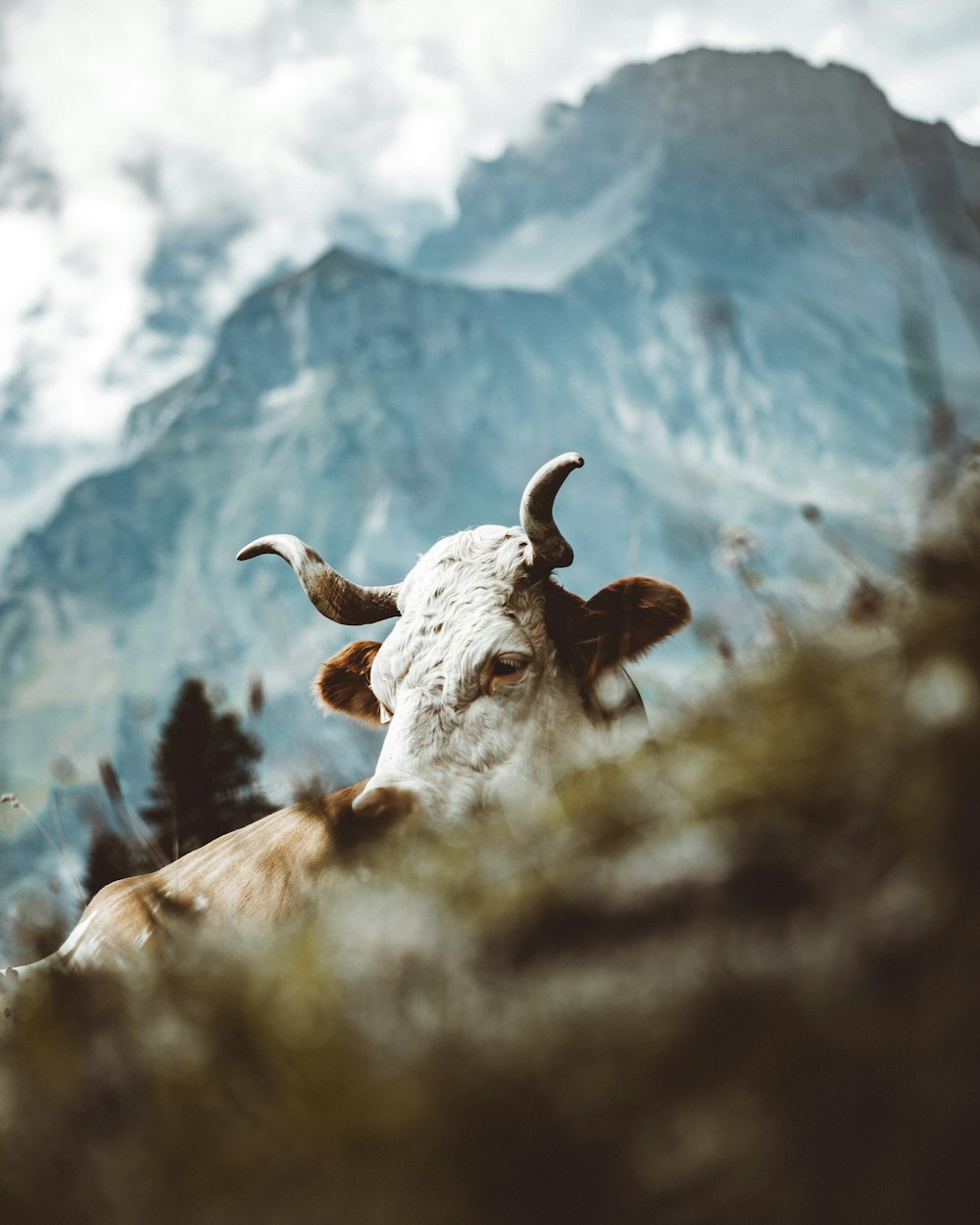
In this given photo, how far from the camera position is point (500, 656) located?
14.8ft

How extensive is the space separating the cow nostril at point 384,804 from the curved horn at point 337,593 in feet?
6.74

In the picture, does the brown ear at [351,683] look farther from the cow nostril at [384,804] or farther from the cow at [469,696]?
the cow nostril at [384,804]

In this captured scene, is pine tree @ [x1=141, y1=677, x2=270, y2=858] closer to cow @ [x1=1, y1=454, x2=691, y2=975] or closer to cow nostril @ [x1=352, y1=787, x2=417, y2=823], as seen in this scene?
cow @ [x1=1, y1=454, x2=691, y2=975]

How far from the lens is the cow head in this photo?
427 cm

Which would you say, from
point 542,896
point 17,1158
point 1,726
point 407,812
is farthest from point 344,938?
point 1,726

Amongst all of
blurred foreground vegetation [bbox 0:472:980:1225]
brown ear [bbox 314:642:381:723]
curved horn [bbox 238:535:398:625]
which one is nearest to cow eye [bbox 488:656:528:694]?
curved horn [bbox 238:535:398:625]

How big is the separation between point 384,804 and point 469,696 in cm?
95

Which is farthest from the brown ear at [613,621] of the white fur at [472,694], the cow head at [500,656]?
the white fur at [472,694]

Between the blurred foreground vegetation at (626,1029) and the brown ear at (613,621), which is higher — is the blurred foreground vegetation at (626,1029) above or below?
below

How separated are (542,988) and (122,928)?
4.50 meters

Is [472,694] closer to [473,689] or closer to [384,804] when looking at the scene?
[473,689]

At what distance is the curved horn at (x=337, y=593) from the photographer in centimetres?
563

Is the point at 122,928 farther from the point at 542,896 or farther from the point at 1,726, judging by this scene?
the point at 1,726

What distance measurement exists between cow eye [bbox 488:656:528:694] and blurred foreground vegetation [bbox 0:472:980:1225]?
325cm
